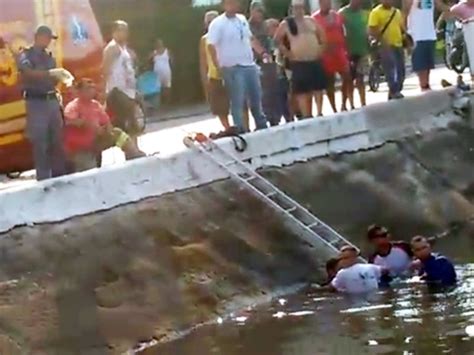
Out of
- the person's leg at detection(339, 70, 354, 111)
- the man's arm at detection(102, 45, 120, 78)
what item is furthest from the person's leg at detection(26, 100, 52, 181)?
the person's leg at detection(339, 70, 354, 111)

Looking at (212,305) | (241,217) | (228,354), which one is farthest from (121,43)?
(228,354)

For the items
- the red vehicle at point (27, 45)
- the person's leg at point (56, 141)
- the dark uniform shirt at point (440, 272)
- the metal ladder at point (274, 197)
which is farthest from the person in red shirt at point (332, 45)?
the person's leg at point (56, 141)

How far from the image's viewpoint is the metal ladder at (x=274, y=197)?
53.0ft

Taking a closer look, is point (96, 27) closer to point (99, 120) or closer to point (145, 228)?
point (99, 120)

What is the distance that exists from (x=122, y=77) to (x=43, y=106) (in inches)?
119

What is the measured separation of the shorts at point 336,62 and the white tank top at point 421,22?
2052 millimetres

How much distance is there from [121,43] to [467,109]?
6166 mm

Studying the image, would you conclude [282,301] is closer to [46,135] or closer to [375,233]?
[375,233]

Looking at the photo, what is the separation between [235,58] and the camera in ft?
55.7

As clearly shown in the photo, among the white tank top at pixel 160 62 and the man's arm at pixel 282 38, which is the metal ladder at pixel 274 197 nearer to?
the man's arm at pixel 282 38

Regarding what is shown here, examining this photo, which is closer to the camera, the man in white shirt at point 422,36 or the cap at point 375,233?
the cap at point 375,233

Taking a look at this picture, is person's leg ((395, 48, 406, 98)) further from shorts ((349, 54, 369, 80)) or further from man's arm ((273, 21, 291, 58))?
man's arm ((273, 21, 291, 58))

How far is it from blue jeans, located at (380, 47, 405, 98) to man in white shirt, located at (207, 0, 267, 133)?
3.39m

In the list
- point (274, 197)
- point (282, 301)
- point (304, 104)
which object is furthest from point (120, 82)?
point (282, 301)
